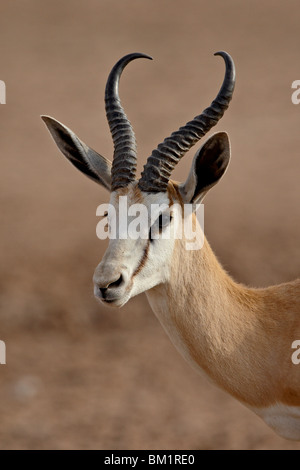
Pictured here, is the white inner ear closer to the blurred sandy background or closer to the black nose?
the black nose

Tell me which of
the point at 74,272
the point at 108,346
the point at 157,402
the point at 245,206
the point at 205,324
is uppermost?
the point at 245,206

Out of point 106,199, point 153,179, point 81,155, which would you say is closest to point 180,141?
point 153,179

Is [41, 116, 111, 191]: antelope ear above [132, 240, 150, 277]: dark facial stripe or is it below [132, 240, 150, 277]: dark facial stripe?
above

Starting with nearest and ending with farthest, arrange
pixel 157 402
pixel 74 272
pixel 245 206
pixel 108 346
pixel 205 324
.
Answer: pixel 205 324 → pixel 157 402 → pixel 108 346 → pixel 74 272 → pixel 245 206

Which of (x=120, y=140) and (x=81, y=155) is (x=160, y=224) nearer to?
(x=120, y=140)

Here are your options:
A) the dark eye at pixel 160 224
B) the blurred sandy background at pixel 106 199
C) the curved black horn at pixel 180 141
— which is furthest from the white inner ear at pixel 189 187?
the blurred sandy background at pixel 106 199

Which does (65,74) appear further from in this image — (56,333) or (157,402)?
(157,402)

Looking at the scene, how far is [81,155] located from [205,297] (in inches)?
54.6

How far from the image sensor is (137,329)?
43.0ft

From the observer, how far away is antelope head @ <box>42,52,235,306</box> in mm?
5344

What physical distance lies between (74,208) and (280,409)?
12.0 m

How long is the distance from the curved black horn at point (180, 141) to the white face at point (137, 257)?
95 mm

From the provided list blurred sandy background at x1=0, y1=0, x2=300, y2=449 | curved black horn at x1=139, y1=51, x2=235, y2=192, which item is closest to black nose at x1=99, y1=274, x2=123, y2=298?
curved black horn at x1=139, y1=51, x2=235, y2=192
